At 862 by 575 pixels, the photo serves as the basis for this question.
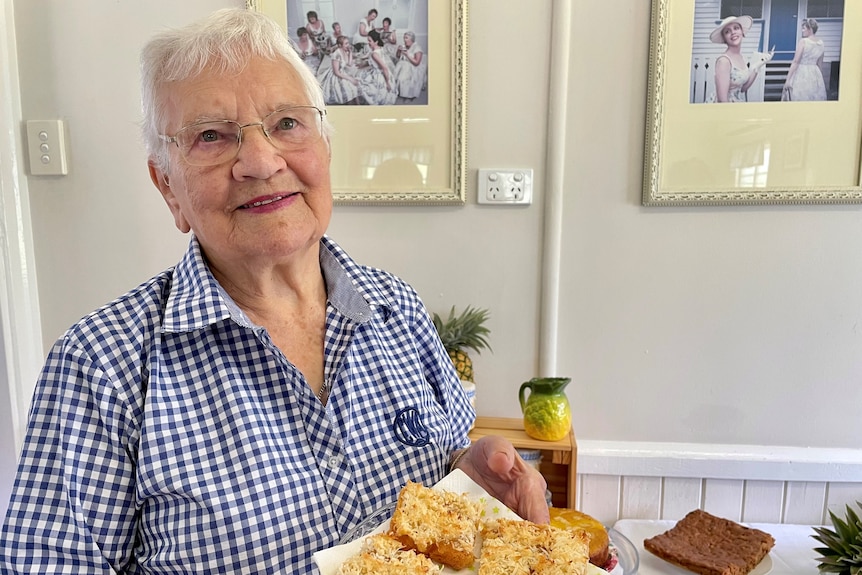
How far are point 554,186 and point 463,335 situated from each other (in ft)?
1.52

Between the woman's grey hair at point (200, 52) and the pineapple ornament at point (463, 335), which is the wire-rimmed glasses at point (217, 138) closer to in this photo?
the woman's grey hair at point (200, 52)

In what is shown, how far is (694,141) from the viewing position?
146 cm

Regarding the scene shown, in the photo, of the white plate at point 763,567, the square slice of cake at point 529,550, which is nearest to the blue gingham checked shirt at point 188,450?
the square slice of cake at point 529,550

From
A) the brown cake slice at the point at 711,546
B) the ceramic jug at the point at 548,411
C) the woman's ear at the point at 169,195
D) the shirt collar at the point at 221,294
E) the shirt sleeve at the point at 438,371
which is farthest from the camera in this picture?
the ceramic jug at the point at 548,411

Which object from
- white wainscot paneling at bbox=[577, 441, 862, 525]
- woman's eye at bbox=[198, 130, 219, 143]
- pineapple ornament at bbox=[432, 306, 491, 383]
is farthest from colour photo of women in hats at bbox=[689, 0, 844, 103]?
woman's eye at bbox=[198, 130, 219, 143]

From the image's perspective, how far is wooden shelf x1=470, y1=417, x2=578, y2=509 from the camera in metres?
1.39

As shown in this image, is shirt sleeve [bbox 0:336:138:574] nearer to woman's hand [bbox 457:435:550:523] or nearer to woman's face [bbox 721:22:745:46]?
woman's hand [bbox 457:435:550:523]

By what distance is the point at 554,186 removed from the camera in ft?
4.92

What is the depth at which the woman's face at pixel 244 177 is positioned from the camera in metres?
0.84

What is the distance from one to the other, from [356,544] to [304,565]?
0.44 feet

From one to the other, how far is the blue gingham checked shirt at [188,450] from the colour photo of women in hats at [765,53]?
1202mm

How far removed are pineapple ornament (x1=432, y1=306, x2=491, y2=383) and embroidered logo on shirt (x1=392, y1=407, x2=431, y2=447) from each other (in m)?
0.53

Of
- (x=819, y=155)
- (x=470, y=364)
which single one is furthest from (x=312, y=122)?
(x=819, y=155)

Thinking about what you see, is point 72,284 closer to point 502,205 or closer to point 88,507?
point 88,507
